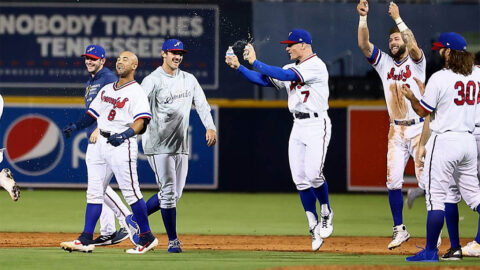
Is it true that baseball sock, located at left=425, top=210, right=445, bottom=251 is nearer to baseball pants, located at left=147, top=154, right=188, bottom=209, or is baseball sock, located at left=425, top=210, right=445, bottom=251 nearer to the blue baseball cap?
baseball pants, located at left=147, top=154, right=188, bottom=209

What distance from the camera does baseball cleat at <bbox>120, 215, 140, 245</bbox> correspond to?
838 centimetres

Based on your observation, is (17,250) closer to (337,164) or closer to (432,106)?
(432,106)

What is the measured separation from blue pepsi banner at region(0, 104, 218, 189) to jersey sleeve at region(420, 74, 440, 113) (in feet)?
26.4

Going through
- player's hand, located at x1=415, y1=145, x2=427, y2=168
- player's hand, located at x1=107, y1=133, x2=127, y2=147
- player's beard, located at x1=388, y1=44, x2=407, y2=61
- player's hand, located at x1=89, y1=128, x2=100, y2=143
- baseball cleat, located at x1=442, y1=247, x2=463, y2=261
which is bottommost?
baseball cleat, located at x1=442, y1=247, x2=463, y2=261

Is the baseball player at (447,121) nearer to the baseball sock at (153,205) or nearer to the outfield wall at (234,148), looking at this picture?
the baseball sock at (153,205)

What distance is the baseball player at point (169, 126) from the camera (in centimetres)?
855

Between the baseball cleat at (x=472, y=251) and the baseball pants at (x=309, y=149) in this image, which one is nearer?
the baseball cleat at (x=472, y=251)

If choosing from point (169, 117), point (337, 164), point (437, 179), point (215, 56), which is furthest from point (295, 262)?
point (215, 56)

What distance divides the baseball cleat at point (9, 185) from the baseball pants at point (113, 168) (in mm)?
644

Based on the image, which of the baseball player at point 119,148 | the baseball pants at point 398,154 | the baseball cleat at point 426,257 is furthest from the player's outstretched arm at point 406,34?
the baseball player at point 119,148

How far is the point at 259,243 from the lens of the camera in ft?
32.3

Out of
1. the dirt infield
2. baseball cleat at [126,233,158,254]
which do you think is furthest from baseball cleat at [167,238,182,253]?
the dirt infield

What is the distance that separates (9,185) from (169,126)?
139 centimetres

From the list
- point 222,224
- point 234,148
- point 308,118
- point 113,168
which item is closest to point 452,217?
point 308,118
